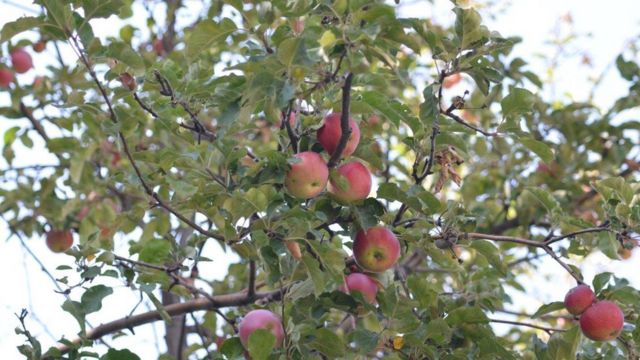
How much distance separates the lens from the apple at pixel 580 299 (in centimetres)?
201

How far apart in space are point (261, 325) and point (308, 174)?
391 millimetres

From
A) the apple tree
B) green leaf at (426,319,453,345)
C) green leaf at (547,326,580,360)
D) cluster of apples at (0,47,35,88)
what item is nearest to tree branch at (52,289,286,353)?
the apple tree

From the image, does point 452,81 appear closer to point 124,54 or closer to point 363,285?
point 363,285

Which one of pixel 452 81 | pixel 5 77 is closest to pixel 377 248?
pixel 5 77

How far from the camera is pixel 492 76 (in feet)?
5.54

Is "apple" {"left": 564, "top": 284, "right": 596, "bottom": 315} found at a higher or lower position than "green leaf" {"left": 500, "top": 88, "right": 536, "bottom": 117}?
lower

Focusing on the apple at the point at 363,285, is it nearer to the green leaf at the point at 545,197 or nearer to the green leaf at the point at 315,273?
the green leaf at the point at 315,273

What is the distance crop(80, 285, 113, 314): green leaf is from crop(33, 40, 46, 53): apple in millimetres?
1879

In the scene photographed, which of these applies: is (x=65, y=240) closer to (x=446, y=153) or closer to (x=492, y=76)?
(x=446, y=153)

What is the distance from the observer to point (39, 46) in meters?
3.50

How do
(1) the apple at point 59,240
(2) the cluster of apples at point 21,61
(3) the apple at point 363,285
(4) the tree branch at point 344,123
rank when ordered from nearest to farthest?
(4) the tree branch at point 344,123
(3) the apple at point 363,285
(1) the apple at point 59,240
(2) the cluster of apples at point 21,61

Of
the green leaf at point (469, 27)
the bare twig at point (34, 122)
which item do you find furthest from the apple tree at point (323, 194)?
the bare twig at point (34, 122)

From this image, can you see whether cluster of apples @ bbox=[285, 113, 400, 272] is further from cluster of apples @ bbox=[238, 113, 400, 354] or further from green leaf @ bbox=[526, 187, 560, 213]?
green leaf @ bbox=[526, 187, 560, 213]

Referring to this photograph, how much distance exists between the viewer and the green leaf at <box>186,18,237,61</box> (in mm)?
1702
